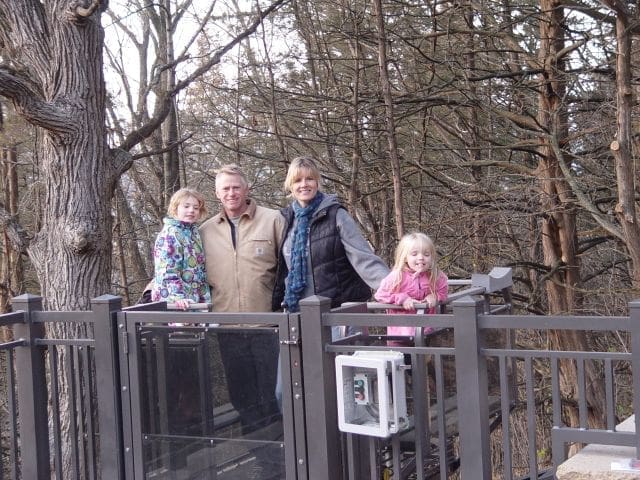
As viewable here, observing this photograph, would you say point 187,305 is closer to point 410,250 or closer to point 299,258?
point 299,258

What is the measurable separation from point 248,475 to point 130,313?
1003mm

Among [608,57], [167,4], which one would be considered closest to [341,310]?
[608,57]

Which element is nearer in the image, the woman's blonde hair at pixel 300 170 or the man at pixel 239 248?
the woman's blonde hair at pixel 300 170

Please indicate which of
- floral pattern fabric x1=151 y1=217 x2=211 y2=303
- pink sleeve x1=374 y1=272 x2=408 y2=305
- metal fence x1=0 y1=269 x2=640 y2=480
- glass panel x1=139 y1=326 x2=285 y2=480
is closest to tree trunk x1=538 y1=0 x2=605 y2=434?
metal fence x1=0 y1=269 x2=640 y2=480

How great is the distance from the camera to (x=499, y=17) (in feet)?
31.9

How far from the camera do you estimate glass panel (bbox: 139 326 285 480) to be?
391 centimetres

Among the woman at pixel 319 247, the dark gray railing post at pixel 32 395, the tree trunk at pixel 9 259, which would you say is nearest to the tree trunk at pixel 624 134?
the woman at pixel 319 247

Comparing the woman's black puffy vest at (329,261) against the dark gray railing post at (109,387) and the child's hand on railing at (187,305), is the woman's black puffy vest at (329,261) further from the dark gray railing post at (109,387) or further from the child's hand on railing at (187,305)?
Result: the dark gray railing post at (109,387)

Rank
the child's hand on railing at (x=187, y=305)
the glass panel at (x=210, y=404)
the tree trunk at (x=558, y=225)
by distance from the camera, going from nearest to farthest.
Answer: the glass panel at (x=210, y=404)
the child's hand on railing at (x=187, y=305)
the tree trunk at (x=558, y=225)

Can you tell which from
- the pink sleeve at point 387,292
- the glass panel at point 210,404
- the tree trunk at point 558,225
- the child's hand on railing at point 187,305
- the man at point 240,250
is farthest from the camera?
the tree trunk at point 558,225

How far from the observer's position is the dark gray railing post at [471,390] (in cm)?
336

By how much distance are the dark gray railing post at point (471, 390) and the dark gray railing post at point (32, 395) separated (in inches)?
98.1

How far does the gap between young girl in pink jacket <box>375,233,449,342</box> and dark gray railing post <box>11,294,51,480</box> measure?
1.97 meters

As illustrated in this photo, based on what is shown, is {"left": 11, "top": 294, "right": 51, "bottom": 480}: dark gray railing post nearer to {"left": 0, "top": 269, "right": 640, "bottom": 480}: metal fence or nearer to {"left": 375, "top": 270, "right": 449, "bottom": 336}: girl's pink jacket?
{"left": 0, "top": 269, "right": 640, "bottom": 480}: metal fence
